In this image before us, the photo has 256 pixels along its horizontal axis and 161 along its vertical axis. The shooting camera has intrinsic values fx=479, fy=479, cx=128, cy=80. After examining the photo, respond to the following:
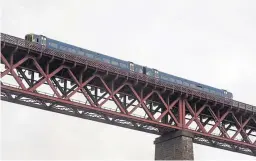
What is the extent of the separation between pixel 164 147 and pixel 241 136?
14.8 m

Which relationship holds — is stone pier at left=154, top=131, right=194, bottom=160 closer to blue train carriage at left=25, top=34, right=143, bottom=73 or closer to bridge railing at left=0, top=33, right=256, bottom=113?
bridge railing at left=0, top=33, right=256, bottom=113

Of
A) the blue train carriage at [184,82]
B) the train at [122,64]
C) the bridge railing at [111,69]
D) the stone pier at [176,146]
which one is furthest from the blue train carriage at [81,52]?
the stone pier at [176,146]

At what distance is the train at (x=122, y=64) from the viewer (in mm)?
57688

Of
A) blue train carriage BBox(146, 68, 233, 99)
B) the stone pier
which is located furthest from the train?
the stone pier

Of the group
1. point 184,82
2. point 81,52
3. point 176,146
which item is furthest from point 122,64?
point 176,146

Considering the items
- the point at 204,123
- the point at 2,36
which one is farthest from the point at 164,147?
the point at 2,36

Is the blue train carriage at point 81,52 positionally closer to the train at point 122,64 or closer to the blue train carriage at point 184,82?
the train at point 122,64

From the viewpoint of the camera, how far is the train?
57688mm

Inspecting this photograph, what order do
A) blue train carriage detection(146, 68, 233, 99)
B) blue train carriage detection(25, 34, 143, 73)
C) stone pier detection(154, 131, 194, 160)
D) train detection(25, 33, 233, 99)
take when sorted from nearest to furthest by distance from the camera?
blue train carriage detection(25, 34, 143, 73)
train detection(25, 33, 233, 99)
stone pier detection(154, 131, 194, 160)
blue train carriage detection(146, 68, 233, 99)

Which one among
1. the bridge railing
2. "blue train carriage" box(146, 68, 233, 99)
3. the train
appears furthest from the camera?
"blue train carriage" box(146, 68, 233, 99)

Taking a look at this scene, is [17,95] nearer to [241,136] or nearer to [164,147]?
[164,147]

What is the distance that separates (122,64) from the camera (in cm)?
6469

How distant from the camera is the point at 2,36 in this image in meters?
52.3

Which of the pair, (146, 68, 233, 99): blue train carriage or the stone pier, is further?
(146, 68, 233, 99): blue train carriage
